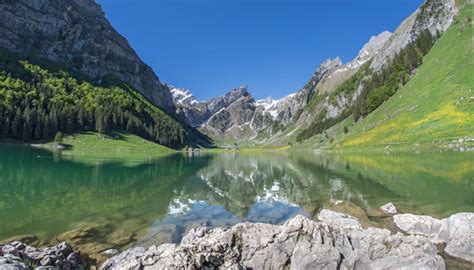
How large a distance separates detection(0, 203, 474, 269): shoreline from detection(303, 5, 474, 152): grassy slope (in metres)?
73.2

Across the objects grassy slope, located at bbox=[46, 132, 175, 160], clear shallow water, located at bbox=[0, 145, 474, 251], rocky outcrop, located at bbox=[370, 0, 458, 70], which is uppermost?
rocky outcrop, located at bbox=[370, 0, 458, 70]

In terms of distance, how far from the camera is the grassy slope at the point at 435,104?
8188 centimetres

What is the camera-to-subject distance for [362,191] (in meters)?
34.6

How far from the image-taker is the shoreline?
43.0ft

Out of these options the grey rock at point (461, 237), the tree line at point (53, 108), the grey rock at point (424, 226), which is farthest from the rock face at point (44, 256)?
the tree line at point (53, 108)

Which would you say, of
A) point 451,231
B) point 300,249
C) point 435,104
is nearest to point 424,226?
point 451,231

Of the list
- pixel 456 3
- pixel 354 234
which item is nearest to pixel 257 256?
pixel 354 234

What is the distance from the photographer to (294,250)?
14867 mm

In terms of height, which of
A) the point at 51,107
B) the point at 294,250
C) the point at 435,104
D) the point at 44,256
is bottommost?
the point at 294,250

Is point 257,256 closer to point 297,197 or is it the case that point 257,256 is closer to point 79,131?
point 297,197

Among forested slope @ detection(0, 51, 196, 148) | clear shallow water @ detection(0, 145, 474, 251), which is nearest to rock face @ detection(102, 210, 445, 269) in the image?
clear shallow water @ detection(0, 145, 474, 251)

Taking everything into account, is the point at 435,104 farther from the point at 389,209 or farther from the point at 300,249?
the point at 300,249

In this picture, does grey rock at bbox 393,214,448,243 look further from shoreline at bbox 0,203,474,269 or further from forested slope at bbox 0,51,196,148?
forested slope at bbox 0,51,196,148

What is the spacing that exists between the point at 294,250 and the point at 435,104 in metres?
102
